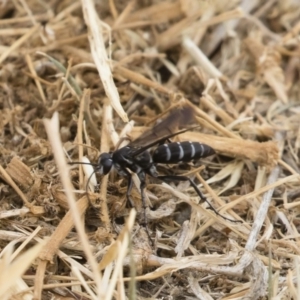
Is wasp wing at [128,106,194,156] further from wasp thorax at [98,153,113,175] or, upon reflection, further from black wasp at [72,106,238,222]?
wasp thorax at [98,153,113,175]

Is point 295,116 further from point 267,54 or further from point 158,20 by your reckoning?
point 158,20

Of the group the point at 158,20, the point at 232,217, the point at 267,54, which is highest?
the point at 158,20

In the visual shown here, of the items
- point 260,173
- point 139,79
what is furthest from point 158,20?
point 260,173

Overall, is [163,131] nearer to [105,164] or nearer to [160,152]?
[160,152]

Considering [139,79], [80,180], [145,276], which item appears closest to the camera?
[145,276]

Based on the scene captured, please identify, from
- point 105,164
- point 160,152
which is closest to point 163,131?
point 160,152

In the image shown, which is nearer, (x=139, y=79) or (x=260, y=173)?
(x=260, y=173)

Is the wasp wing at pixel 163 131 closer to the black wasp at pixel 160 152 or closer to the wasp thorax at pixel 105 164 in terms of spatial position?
the black wasp at pixel 160 152
